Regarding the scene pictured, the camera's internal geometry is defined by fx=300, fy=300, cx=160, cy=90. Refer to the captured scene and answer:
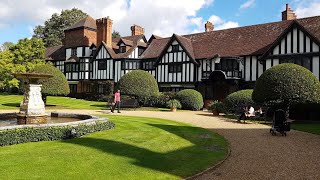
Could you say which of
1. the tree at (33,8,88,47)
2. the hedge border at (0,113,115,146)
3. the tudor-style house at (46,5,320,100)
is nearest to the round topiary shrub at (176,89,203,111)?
the tudor-style house at (46,5,320,100)

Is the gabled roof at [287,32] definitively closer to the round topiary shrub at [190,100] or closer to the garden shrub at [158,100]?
the round topiary shrub at [190,100]

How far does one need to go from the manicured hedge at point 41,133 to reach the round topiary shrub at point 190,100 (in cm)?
1764

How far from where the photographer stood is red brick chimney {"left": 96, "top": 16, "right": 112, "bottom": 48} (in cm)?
4152

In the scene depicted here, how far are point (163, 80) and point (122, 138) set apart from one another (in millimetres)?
25410

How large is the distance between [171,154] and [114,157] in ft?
5.81

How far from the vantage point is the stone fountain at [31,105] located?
44.0 ft

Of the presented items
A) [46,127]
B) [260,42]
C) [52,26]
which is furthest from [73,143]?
[52,26]

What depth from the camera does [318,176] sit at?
7230mm

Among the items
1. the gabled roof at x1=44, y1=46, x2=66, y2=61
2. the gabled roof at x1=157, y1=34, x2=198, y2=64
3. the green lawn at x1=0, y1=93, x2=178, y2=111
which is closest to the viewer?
the green lawn at x1=0, y1=93, x2=178, y2=111

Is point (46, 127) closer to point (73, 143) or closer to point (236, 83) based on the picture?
point (73, 143)

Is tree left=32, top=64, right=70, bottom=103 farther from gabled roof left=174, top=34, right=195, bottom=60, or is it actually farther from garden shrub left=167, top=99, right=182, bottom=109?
gabled roof left=174, top=34, right=195, bottom=60

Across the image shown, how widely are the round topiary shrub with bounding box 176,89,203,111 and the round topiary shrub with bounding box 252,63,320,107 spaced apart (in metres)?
9.24

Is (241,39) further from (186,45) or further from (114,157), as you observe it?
(114,157)

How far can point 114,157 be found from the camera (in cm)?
823
